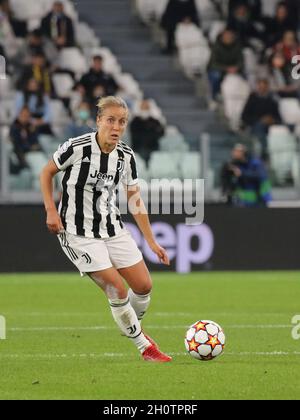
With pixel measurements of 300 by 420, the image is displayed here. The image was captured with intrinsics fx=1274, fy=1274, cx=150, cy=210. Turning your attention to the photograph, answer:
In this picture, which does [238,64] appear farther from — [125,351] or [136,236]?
[125,351]

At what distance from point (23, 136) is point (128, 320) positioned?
32.9 ft

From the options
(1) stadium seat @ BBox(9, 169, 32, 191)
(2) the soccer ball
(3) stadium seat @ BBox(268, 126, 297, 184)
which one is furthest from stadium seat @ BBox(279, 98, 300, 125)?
(2) the soccer ball

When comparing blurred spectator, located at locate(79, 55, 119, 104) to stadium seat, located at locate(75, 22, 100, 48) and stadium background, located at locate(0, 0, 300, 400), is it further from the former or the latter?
stadium seat, located at locate(75, 22, 100, 48)

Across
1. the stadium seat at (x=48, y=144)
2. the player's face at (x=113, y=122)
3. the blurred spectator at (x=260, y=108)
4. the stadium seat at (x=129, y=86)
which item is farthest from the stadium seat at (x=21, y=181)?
the player's face at (x=113, y=122)

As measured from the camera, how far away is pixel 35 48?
72.1 ft

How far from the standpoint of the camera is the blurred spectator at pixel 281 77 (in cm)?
2208

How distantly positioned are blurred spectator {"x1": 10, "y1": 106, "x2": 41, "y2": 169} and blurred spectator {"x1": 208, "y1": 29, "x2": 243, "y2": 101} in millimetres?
4251

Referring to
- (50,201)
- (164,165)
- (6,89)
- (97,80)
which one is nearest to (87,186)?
(50,201)

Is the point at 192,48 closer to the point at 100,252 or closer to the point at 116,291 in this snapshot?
the point at 100,252

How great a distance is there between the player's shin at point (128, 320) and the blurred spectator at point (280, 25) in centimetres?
1445

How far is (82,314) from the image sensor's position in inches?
537

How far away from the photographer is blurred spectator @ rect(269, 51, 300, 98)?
869 inches
